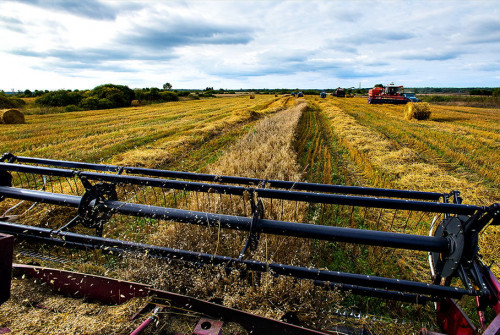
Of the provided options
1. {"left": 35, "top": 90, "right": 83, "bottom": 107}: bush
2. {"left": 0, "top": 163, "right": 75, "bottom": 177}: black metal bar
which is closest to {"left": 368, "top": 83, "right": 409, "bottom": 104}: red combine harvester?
{"left": 0, "top": 163, "right": 75, "bottom": 177}: black metal bar

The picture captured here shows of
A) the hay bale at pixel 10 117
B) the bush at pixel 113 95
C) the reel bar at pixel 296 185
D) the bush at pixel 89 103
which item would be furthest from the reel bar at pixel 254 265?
the bush at pixel 113 95

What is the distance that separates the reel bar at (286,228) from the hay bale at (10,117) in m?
18.2

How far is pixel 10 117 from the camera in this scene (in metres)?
16.1

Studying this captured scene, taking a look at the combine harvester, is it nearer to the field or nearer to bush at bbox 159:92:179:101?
the field

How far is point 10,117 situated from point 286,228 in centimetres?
2093

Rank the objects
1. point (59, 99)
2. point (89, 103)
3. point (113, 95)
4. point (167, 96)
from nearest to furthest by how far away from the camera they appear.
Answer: point (59, 99) < point (89, 103) < point (113, 95) < point (167, 96)

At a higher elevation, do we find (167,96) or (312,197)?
(167,96)

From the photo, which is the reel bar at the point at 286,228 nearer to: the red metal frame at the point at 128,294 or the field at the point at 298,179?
the field at the point at 298,179

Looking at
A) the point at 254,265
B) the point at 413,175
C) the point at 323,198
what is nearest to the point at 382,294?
the point at 323,198

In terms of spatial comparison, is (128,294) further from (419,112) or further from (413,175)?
(419,112)

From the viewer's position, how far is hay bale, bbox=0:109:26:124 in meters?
15.9

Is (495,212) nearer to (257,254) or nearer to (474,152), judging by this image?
(257,254)

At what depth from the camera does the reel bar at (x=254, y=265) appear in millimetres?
1926

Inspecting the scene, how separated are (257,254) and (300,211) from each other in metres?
1.64
